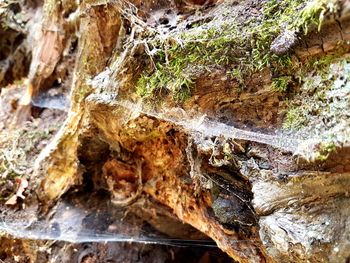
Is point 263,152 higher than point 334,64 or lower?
lower

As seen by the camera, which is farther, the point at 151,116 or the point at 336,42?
the point at 151,116

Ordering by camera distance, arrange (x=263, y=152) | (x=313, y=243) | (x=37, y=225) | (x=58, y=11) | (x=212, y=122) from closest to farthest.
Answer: (x=313, y=243)
(x=263, y=152)
(x=212, y=122)
(x=37, y=225)
(x=58, y=11)

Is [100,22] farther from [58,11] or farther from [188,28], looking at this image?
[58,11]

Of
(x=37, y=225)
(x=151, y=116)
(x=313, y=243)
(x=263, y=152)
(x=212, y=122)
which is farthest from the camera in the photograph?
(x=37, y=225)

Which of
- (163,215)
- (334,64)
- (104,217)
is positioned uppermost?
(334,64)

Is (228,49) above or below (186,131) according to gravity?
above

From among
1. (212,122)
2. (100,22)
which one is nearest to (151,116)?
(212,122)
